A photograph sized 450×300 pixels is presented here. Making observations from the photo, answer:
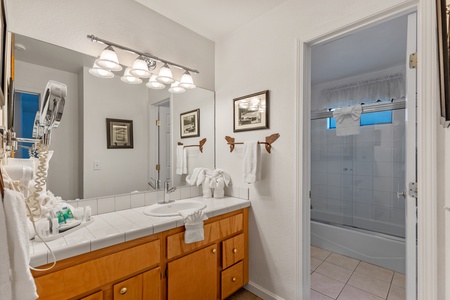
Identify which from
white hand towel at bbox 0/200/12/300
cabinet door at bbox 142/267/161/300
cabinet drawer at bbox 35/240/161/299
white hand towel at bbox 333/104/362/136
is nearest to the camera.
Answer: white hand towel at bbox 0/200/12/300

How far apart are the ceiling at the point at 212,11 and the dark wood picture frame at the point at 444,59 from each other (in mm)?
1049

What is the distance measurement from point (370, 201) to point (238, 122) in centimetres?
233

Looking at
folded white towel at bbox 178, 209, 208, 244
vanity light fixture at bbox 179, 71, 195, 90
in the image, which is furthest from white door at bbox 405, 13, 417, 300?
vanity light fixture at bbox 179, 71, 195, 90

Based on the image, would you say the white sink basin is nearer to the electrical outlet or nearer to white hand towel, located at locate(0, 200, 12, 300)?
the electrical outlet

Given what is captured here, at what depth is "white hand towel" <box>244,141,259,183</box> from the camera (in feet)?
5.98

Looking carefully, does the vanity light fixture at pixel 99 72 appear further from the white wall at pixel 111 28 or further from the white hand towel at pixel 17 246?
the white hand towel at pixel 17 246

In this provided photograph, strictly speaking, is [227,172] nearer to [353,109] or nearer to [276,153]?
[276,153]

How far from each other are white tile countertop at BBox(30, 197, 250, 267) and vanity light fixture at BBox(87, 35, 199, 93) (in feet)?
3.47

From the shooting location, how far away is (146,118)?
1.89 m

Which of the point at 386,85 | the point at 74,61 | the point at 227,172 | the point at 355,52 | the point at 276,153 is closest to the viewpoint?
the point at 74,61

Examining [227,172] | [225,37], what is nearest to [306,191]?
[227,172]

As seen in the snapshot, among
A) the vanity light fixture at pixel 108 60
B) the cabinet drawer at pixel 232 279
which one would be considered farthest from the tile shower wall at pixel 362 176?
the vanity light fixture at pixel 108 60

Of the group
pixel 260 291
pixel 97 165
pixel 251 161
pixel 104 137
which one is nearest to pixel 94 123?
pixel 104 137

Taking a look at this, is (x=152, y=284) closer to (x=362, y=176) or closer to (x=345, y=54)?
(x=345, y=54)
